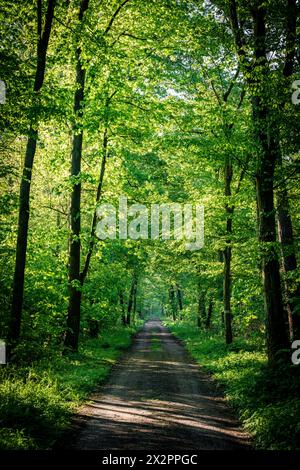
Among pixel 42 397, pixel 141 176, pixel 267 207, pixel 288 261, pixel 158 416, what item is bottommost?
pixel 158 416

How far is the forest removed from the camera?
956cm

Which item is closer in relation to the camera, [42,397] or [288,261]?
[42,397]

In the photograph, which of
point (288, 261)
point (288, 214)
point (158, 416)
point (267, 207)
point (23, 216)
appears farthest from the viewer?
point (288, 214)

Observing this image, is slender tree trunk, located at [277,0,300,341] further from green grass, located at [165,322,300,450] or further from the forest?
green grass, located at [165,322,300,450]

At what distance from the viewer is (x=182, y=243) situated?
19.3 meters

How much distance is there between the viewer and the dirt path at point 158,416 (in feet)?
22.4

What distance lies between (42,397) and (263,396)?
5.40 metres

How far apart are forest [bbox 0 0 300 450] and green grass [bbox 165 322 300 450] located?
0.05m

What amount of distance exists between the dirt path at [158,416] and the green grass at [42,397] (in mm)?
468

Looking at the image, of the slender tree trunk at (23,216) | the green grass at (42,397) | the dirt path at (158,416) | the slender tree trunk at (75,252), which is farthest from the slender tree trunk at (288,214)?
the slender tree trunk at (75,252)

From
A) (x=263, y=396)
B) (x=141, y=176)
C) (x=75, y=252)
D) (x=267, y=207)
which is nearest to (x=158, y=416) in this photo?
(x=263, y=396)

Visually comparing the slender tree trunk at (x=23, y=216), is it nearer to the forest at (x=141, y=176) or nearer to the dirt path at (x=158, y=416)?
the forest at (x=141, y=176)

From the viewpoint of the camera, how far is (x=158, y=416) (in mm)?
8398

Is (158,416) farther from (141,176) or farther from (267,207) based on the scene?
(141,176)
